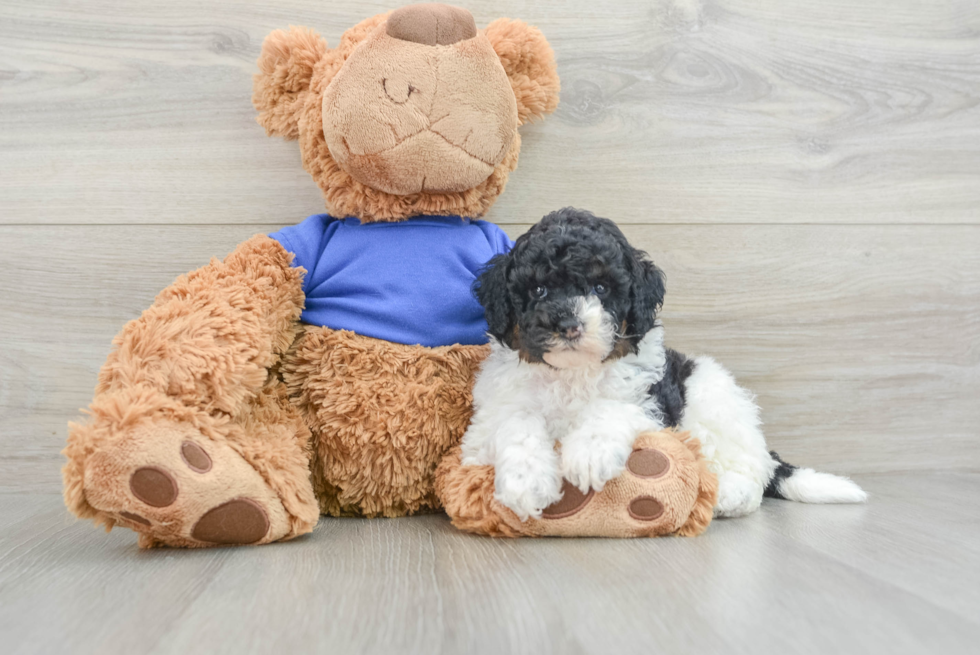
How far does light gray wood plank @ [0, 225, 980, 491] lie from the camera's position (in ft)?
5.26

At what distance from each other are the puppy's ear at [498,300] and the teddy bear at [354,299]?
0.46ft

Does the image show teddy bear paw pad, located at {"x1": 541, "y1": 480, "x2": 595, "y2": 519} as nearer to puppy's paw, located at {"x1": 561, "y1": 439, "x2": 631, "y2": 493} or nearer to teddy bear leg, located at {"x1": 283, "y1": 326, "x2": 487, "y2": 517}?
puppy's paw, located at {"x1": 561, "y1": 439, "x2": 631, "y2": 493}

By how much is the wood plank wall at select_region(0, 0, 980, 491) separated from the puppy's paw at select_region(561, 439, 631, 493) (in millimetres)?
661

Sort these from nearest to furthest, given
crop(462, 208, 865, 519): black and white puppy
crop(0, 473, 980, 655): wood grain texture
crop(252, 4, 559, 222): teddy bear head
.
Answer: crop(0, 473, 980, 655): wood grain texture
crop(462, 208, 865, 519): black and white puppy
crop(252, 4, 559, 222): teddy bear head

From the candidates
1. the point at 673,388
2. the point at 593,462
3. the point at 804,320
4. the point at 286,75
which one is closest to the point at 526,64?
the point at 286,75

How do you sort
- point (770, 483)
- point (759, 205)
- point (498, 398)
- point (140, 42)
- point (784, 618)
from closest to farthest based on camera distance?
1. point (784, 618)
2. point (498, 398)
3. point (770, 483)
4. point (140, 42)
5. point (759, 205)

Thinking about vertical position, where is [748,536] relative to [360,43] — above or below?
below

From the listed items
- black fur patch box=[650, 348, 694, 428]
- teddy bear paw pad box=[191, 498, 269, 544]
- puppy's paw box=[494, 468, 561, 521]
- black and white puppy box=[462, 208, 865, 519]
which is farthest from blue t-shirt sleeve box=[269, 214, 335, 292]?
black fur patch box=[650, 348, 694, 428]

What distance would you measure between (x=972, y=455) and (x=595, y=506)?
1.19m

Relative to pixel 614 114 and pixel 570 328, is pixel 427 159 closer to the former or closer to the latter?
pixel 570 328

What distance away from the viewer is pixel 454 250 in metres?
1.38

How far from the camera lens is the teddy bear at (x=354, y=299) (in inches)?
44.5

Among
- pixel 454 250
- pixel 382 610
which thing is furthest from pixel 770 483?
pixel 382 610

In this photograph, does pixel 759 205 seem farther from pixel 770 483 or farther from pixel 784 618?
pixel 784 618
